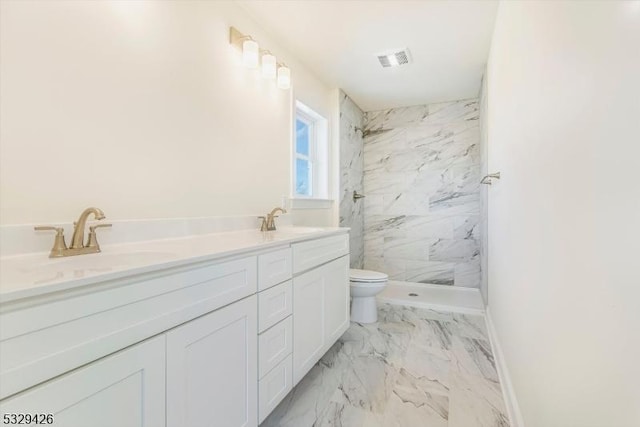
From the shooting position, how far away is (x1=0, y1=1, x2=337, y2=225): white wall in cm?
97

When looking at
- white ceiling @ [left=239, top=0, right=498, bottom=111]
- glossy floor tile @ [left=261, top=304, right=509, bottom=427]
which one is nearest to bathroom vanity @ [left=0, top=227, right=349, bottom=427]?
glossy floor tile @ [left=261, top=304, right=509, bottom=427]

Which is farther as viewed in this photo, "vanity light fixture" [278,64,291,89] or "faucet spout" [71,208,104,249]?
"vanity light fixture" [278,64,291,89]

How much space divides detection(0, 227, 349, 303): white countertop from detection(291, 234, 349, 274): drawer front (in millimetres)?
76

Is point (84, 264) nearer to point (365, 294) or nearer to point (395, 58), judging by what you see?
point (365, 294)

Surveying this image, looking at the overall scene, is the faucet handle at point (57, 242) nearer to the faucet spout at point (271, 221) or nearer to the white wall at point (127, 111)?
the white wall at point (127, 111)

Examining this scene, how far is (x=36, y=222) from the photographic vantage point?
99cm

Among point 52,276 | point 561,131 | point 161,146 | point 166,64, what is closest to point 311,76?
point 166,64

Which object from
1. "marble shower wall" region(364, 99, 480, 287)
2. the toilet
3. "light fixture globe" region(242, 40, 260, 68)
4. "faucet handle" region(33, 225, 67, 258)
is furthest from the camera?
"marble shower wall" region(364, 99, 480, 287)

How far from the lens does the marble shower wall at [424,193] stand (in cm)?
345

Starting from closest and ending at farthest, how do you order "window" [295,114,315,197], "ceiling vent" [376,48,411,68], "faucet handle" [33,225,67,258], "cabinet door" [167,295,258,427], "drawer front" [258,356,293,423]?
"cabinet door" [167,295,258,427]
"faucet handle" [33,225,67,258]
"drawer front" [258,356,293,423]
"ceiling vent" [376,48,411,68]
"window" [295,114,315,197]

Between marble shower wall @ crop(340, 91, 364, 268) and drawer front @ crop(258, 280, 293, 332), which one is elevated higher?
marble shower wall @ crop(340, 91, 364, 268)

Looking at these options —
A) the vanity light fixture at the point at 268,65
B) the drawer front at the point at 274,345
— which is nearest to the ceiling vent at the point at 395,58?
Result: the vanity light fixture at the point at 268,65

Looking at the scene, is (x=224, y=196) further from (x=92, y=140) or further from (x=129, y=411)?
(x=129, y=411)

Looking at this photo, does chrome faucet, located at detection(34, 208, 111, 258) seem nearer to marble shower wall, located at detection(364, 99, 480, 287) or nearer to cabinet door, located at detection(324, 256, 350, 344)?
cabinet door, located at detection(324, 256, 350, 344)
